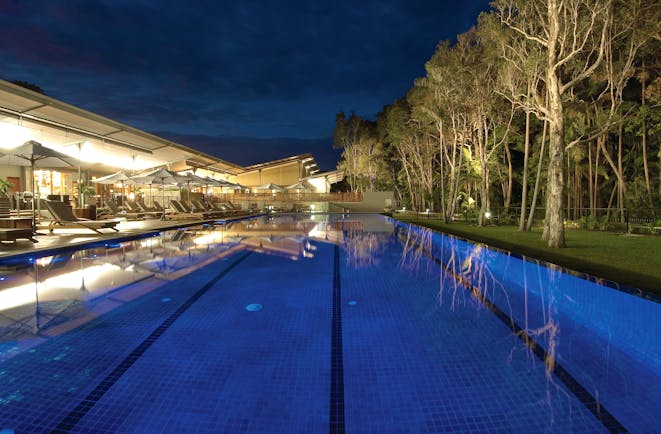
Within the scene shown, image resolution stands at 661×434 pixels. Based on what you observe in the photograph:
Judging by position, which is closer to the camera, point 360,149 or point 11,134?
point 11,134

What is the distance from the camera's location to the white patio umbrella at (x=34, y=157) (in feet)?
28.3

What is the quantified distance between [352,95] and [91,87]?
49757 mm

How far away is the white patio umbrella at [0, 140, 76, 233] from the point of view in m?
8.64

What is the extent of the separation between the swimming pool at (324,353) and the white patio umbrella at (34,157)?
4.01m

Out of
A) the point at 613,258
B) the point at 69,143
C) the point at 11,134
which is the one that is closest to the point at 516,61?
the point at 613,258

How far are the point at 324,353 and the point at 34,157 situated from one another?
10127mm

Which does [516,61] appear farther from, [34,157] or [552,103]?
[34,157]

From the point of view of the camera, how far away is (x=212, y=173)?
31.4m

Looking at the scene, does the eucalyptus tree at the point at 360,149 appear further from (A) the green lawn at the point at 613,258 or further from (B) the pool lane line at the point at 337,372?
(B) the pool lane line at the point at 337,372

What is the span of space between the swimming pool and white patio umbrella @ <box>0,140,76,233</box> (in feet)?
13.1

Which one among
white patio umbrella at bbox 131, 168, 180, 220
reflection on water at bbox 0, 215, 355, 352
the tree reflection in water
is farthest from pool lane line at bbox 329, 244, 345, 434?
white patio umbrella at bbox 131, 168, 180, 220

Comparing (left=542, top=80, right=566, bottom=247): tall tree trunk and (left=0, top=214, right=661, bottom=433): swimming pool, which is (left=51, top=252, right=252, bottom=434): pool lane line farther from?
(left=542, top=80, right=566, bottom=247): tall tree trunk

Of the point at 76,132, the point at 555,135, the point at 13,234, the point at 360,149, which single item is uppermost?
the point at 360,149

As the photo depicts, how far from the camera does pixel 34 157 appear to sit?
9438mm
